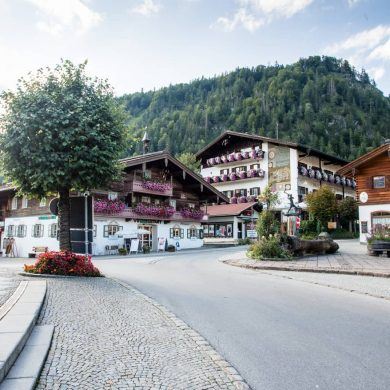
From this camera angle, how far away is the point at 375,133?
113 metres

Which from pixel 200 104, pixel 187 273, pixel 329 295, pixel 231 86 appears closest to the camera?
pixel 329 295

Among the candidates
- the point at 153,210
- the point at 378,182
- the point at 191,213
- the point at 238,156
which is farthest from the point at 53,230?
the point at 238,156

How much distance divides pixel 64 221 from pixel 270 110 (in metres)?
108

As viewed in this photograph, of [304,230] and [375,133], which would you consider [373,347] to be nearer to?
[304,230]

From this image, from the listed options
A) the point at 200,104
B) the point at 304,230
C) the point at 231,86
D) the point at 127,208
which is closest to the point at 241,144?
the point at 304,230

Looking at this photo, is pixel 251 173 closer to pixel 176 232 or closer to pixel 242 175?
pixel 242 175

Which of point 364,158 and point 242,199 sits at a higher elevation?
point 364,158

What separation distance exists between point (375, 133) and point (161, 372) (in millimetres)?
120528

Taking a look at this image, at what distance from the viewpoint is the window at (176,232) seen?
3812 centimetres

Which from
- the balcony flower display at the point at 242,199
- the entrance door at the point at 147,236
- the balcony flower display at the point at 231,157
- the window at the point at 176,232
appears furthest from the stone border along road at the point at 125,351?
the balcony flower display at the point at 231,157

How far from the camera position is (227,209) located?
49.5 m

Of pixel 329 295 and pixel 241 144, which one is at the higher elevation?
pixel 241 144

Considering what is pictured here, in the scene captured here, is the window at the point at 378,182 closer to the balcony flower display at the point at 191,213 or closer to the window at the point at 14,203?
the balcony flower display at the point at 191,213

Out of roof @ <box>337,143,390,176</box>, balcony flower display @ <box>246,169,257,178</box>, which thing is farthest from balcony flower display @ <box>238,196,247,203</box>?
roof @ <box>337,143,390,176</box>
